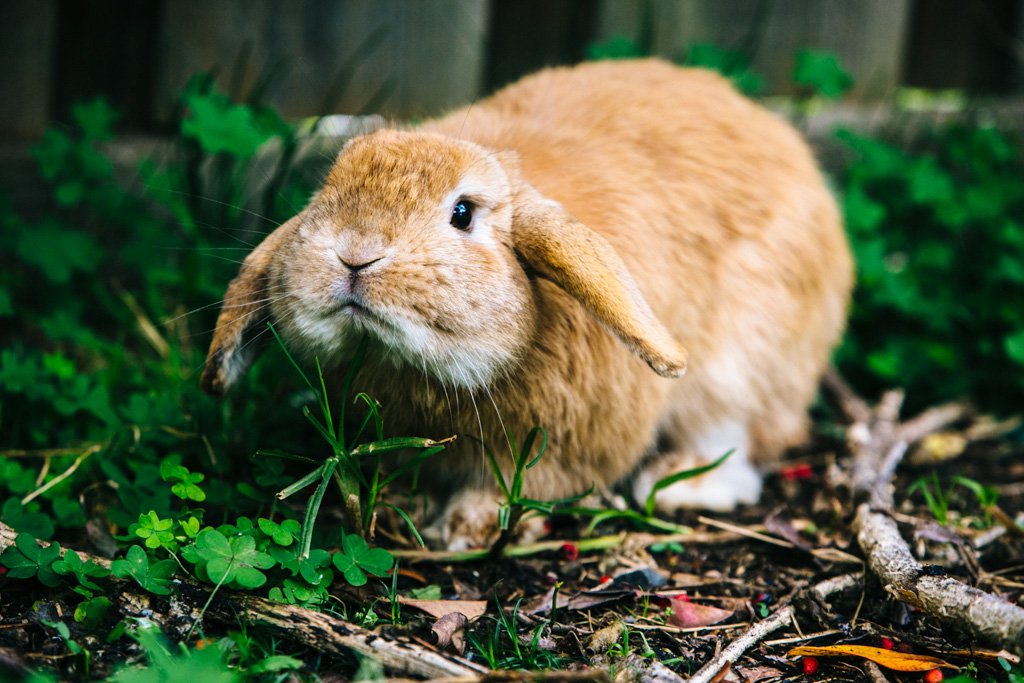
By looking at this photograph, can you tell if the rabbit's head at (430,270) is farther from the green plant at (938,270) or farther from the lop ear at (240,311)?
the green plant at (938,270)

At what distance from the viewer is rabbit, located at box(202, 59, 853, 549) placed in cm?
212

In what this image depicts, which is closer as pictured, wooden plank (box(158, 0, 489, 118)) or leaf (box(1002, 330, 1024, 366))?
leaf (box(1002, 330, 1024, 366))

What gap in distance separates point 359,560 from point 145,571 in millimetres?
444

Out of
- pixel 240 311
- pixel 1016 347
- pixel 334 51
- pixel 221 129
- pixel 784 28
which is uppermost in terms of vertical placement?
pixel 784 28

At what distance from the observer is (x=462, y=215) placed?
7.37 feet

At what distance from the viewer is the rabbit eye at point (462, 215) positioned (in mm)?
2238

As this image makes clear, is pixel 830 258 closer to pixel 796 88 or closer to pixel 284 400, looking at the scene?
pixel 796 88

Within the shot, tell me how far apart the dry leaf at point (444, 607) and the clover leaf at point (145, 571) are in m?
0.50

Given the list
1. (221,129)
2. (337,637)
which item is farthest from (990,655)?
(221,129)

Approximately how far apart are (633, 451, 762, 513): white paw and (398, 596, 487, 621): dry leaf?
0.87m

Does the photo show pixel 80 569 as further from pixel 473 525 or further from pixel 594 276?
pixel 594 276

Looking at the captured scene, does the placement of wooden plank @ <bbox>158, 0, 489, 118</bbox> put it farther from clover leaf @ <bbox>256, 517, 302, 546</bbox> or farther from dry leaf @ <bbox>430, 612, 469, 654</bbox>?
dry leaf @ <bbox>430, 612, 469, 654</bbox>

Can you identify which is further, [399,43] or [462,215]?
[399,43]

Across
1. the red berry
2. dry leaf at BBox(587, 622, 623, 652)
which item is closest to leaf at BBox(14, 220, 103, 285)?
dry leaf at BBox(587, 622, 623, 652)
